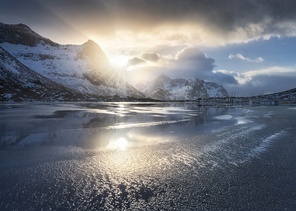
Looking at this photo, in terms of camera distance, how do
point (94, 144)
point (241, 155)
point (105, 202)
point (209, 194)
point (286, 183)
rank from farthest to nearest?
point (94, 144), point (241, 155), point (286, 183), point (209, 194), point (105, 202)

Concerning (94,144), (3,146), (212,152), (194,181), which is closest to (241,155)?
(212,152)

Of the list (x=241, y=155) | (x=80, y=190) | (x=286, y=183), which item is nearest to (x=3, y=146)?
(x=80, y=190)

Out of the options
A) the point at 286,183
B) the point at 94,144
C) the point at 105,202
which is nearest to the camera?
the point at 105,202

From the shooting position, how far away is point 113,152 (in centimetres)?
2188

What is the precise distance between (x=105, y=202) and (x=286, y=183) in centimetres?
1042

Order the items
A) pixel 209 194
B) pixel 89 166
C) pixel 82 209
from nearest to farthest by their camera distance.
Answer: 1. pixel 82 209
2. pixel 209 194
3. pixel 89 166

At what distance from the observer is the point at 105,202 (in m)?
11.4

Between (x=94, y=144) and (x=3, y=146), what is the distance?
318 inches

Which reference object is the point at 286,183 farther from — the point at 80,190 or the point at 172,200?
the point at 80,190

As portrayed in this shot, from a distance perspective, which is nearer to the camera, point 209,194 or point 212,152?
point 209,194

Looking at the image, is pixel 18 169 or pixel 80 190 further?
pixel 18 169

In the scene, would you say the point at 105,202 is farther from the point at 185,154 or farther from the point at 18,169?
the point at 185,154

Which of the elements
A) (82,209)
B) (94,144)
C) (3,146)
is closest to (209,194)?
(82,209)

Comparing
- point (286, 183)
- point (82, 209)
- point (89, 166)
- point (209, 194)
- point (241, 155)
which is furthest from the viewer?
point (241, 155)
